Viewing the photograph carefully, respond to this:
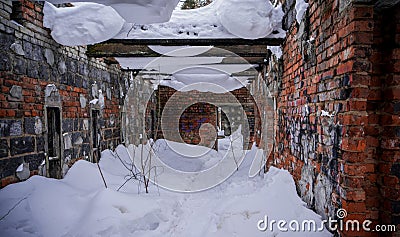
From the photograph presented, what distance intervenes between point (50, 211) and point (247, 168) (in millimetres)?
4018

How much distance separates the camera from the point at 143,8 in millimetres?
2377

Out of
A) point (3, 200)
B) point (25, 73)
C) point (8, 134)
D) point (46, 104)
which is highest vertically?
point (25, 73)

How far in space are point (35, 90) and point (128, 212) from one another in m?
1.67

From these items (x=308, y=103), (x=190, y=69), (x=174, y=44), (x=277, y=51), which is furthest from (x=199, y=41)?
(x=190, y=69)

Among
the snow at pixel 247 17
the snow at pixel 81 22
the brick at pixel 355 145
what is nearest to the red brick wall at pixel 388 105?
the brick at pixel 355 145

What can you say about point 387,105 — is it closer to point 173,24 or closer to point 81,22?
point 173,24

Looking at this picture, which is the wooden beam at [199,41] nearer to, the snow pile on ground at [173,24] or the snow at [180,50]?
the snow pile on ground at [173,24]

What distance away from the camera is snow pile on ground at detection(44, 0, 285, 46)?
3.39 metres

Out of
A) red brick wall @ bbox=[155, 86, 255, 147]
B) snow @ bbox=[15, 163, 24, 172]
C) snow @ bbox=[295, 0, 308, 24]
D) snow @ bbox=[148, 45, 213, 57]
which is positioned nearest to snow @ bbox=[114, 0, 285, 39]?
snow @ bbox=[148, 45, 213, 57]

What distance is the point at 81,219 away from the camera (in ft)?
9.32

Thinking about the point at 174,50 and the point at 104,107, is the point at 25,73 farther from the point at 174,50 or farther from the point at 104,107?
the point at 104,107

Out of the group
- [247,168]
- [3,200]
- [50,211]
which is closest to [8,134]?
[3,200]

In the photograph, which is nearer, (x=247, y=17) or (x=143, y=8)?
(x=143, y=8)

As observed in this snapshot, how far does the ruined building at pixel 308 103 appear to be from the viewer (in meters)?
1.75
